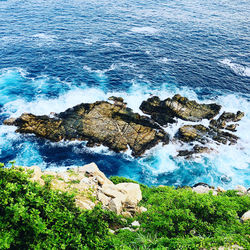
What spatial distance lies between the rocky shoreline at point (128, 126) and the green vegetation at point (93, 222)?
65.2 feet

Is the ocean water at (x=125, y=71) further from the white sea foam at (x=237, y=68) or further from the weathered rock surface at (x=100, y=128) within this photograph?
the weathered rock surface at (x=100, y=128)

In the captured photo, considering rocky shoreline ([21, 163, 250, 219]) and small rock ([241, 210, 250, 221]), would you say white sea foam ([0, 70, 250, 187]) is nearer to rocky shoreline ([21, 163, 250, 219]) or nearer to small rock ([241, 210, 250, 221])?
rocky shoreline ([21, 163, 250, 219])

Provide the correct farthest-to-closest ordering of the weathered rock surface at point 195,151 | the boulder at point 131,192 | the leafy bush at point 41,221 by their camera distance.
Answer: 1. the weathered rock surface at point 195,151
2. the boulder at point 131,192
3. the leafy bush at point 41,221

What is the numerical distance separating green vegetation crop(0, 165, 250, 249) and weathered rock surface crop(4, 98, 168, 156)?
1973 cm

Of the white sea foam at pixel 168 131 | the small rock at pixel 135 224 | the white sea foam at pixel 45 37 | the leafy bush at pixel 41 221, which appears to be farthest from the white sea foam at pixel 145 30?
the leafy bush at pixel 41 221

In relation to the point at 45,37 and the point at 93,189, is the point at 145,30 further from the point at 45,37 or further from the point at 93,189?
the point at 93,189

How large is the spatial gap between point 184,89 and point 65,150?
106 ft

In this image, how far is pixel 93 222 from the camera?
40.0 ft

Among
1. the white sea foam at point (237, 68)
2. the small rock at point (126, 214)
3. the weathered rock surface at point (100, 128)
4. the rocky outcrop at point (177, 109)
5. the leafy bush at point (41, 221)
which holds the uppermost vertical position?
the leafy bush at point (41, 221)

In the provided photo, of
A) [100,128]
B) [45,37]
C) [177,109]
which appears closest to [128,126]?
[100,128]

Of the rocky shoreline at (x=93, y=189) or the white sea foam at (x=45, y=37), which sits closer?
the rocky shoreline at (x=93, y=189)

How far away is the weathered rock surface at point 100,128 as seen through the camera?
38188mm

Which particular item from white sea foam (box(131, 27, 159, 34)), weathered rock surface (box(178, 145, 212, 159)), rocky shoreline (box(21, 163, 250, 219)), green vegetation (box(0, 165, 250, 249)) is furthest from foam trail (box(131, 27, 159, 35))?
green vegetation (box(0, 165, 250, 249))

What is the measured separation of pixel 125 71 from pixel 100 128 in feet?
79.6
